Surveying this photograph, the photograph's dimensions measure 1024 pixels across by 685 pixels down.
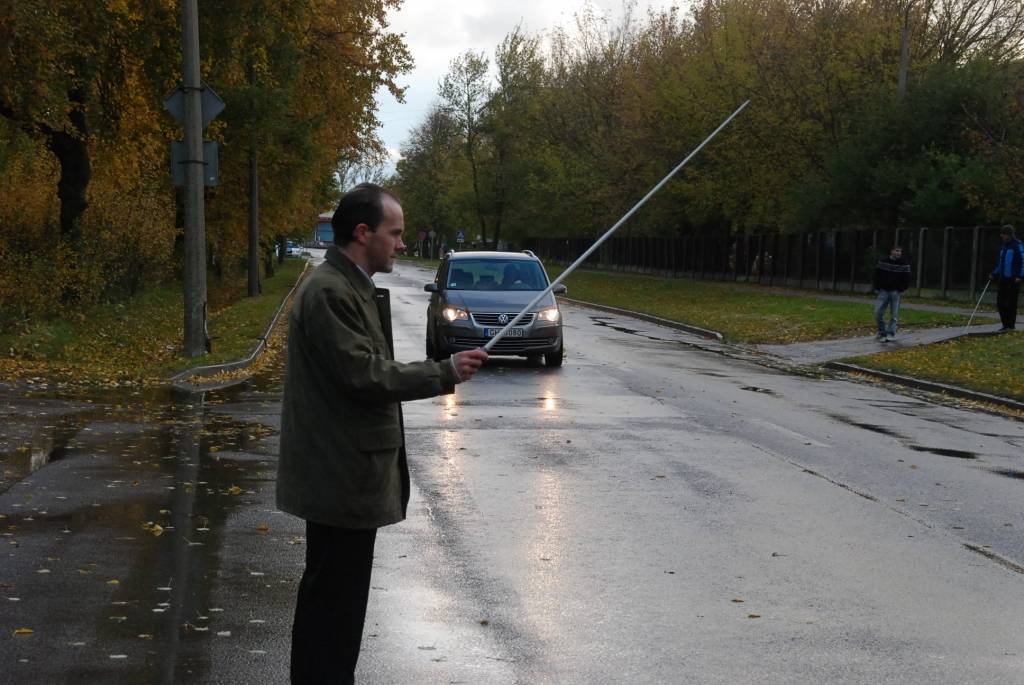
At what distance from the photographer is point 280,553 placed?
7957 mm

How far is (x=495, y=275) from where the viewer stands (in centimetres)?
2280

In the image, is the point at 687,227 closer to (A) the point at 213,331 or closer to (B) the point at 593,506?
(A) the point at 213,331

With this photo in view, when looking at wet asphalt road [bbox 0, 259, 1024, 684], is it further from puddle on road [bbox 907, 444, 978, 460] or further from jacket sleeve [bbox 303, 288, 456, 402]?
jacket sleeve [bbox 303, 288, 456, 402]

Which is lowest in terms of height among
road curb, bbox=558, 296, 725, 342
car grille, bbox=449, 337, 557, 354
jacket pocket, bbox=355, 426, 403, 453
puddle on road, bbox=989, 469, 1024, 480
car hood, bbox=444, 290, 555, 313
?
road curb, bbox=558, 296, 725, 342

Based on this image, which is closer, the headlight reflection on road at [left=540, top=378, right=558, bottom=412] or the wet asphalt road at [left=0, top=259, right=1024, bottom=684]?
the wet asphalt road at [left=0, top=259, right=1024, bottom=684]

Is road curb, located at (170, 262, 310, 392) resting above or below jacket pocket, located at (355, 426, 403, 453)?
below

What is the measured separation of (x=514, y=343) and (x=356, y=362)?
640 inches

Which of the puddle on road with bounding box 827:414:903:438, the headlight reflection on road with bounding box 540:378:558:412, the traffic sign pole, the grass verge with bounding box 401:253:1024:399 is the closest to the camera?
the puddle on road with bounding box 827:414:903:438

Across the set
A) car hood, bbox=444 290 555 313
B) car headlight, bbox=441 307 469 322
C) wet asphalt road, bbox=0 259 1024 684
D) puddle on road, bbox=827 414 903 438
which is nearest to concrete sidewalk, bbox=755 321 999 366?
car hood, bbox=444 290 555 313

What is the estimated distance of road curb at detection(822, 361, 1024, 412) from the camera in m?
18.2

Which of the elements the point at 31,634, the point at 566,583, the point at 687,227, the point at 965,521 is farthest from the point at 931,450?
the point at 687,227

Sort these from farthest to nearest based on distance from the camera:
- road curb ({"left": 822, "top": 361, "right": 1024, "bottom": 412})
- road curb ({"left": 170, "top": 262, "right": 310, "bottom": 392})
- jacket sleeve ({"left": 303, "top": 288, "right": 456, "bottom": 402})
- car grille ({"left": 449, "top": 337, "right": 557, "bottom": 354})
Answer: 1. car grille ({"left": 449, "top": 337, "right": 557, "bottom": 354})
2. road curb ({"left": 822, "top": 361, "right": 1024, "bottom": 412})
3. road curb ({"left": 170, "top": 262, "right": 310, "bottom": 392})
4. jacket sleeve ({"left": 303, "top": 288, "right": 456, "bottom": 402})

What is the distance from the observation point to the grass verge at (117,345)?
17.9 meters

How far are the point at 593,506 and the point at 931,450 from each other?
16.1ft
